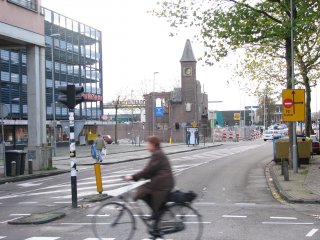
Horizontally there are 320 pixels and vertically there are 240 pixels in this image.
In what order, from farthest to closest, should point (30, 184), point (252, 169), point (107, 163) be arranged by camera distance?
point (107, 163) < point (252, 169) < point (30, 184)

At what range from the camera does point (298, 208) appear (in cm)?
1188

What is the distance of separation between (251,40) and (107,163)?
1239cm

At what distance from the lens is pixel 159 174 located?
7.79m

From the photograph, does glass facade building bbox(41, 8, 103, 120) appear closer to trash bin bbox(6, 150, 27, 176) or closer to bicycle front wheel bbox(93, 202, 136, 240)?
trash bin bbox(6, 150, 27, 176)

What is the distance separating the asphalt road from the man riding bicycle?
0.98 m

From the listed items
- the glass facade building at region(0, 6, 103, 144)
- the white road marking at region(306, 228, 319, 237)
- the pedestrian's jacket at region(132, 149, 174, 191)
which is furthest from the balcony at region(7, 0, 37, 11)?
the white road marking at region(306, 228, 319, 237)

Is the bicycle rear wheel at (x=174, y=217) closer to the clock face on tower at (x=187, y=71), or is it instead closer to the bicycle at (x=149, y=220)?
the bicycle at (x=149, y=220)

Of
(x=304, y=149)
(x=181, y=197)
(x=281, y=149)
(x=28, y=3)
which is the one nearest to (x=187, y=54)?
(x=281, y=149)

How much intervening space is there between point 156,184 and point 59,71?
49.0 metres

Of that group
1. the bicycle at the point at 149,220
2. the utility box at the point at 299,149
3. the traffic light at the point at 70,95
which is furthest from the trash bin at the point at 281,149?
the bicycle at the point at 149,220

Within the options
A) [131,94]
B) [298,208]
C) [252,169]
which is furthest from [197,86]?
[298,208]

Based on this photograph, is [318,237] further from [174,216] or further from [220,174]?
[220,174]

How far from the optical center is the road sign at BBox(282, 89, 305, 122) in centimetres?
1998

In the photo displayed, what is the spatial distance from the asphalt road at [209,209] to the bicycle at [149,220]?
0.21 m
